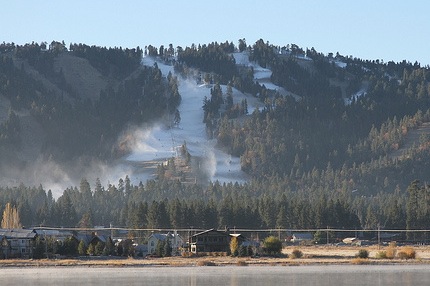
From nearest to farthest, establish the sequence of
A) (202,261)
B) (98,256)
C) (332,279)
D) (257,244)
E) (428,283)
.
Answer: (428,283) < (332,279) < (202,261) < (98,256) < (257,244)

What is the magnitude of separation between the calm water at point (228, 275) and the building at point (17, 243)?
24.6m

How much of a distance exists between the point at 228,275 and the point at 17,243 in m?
54.4

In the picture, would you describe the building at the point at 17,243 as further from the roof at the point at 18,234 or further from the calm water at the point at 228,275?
the calm water at the point at 228,275

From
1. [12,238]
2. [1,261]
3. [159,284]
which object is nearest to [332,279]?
[159,284]

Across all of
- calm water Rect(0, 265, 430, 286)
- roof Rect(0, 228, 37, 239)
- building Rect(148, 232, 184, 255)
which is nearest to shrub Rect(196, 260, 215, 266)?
calm water Rect(0, 265, 430, 286)

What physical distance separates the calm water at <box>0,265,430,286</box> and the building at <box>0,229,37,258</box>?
80.8 ft

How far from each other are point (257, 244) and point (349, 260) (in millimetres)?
29130

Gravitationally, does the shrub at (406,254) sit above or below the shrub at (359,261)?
above

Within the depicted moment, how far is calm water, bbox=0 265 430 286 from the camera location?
101625 mm

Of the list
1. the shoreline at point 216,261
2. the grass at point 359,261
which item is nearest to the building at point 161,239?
the shoreline at point 216,261

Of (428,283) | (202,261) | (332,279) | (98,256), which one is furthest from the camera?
(98,256)

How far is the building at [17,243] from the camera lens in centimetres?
15712

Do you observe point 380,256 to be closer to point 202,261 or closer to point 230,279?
point 202,261

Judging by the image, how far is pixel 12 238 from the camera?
6265 inches
